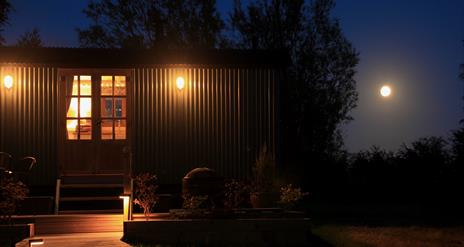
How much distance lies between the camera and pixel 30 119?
12703 millimetres

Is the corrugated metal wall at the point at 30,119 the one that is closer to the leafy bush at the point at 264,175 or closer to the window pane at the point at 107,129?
the window pane at the point at 107,129

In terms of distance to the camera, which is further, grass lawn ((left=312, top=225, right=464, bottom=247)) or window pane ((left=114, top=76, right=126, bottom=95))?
window pane ((left=114, top=76, right=126, bottom=95))

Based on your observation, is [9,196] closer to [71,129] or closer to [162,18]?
[71,129]

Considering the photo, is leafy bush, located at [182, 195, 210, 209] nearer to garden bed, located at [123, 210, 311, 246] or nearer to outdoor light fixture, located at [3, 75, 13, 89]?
garden bed, located at [123, 210, 311, 246]

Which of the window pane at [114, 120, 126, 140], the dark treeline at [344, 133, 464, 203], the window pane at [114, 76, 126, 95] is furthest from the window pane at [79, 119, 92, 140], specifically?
the dark treeline at [344, 133, 464, 203]

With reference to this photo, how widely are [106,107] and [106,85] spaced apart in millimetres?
405

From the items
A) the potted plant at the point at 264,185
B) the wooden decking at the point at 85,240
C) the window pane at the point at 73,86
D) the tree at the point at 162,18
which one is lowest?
the wooden decking at the point at 85,240

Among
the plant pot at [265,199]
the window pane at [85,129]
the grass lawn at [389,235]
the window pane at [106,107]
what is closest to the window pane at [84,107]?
the window pane at [85,129]

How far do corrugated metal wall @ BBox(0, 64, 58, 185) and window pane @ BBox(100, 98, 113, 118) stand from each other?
2.71ft

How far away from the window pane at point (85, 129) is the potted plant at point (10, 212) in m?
1.76

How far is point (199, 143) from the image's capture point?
13.1m

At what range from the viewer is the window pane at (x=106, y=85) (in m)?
13.0

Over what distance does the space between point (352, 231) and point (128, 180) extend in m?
4.06

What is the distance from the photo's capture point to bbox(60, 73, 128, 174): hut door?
12859 mm
